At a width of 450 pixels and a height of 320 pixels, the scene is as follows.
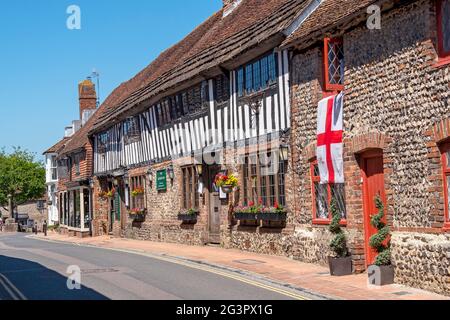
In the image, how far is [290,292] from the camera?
10734mm

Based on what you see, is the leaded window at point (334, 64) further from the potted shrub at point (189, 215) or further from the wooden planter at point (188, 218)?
the wooden planter at point (188, 218)

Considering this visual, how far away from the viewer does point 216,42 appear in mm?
21203

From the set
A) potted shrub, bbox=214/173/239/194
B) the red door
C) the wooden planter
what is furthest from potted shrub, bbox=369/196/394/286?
the wooden planter

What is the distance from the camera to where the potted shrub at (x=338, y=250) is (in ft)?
40.7

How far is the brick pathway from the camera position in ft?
33.2

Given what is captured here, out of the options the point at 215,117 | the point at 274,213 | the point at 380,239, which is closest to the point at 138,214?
the point at 215,117

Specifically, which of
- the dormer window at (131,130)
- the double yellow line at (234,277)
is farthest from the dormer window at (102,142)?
the double yellow line at (234,277)

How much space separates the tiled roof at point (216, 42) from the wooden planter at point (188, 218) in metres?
4.60

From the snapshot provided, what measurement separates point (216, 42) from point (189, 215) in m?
6.09

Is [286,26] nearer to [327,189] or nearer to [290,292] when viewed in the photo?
[327,189]

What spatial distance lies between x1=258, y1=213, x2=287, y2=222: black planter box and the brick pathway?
99 centimetres

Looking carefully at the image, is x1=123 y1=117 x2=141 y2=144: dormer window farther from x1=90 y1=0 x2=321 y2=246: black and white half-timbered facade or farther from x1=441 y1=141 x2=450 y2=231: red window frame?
x1=441 y1=141 x2=450 y2=231: red window frame

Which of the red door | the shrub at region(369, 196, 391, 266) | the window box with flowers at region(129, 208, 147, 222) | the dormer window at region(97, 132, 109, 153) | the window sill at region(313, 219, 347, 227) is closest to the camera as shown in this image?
the shrub at region(369, 196, 391, 266)

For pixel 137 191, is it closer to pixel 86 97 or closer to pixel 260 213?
pixel 260 213
